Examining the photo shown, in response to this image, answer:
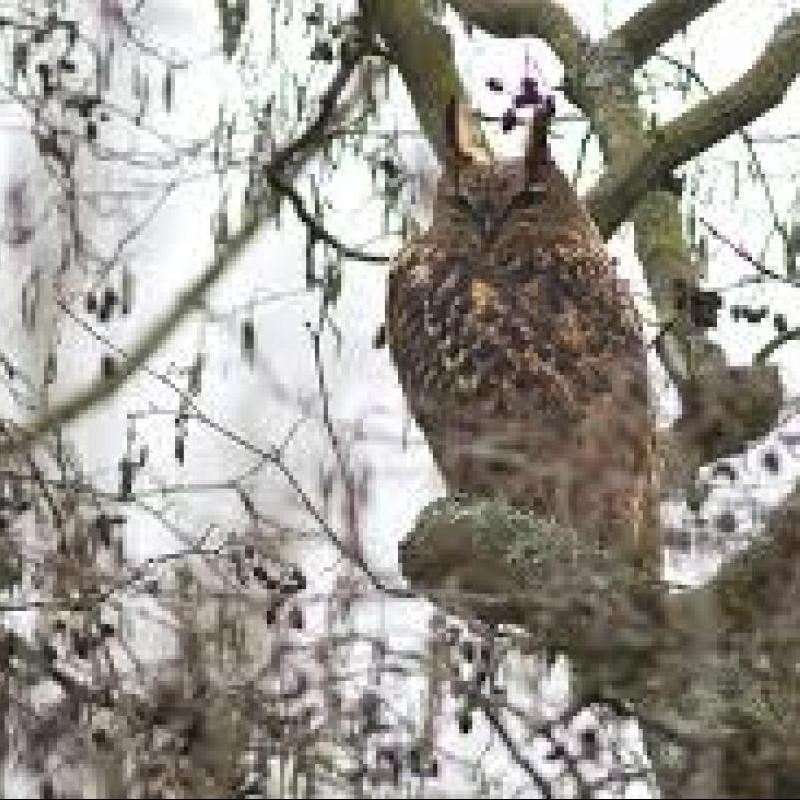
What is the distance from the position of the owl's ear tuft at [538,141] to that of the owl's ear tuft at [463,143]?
3.7 inches

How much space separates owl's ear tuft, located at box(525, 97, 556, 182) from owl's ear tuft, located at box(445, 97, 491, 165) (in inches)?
3.7

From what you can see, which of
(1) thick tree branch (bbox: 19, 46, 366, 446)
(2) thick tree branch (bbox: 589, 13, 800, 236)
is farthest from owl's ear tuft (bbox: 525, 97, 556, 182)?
(1) thick tree branch (bbox: 19, 46, 366, 446)

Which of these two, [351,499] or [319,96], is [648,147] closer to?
[319,96]

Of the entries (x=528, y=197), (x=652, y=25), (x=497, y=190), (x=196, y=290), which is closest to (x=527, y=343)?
(x=528, y=197)

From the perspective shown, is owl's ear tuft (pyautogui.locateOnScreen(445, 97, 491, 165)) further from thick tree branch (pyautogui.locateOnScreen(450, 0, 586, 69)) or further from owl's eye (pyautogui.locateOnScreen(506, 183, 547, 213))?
thick tree branch (pyautogui.locateOnScreen(450, 0, 586, 69))

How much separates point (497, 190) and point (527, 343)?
1.39 feet

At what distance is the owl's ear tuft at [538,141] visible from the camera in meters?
3.29

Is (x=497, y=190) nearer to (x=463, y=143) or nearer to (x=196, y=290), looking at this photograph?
(x=463, y=143)

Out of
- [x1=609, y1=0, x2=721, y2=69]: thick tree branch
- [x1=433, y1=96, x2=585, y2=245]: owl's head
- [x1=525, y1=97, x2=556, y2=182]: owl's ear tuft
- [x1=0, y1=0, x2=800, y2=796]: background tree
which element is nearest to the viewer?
[x1=0, y1=0, x2=800, y2=796]: background tree

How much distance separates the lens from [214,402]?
4.35m

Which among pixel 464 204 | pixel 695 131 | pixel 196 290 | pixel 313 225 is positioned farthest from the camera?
pixel 196 290

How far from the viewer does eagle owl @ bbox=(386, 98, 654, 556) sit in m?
3.19

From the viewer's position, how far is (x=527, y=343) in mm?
3363

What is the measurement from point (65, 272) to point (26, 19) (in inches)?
30.6
